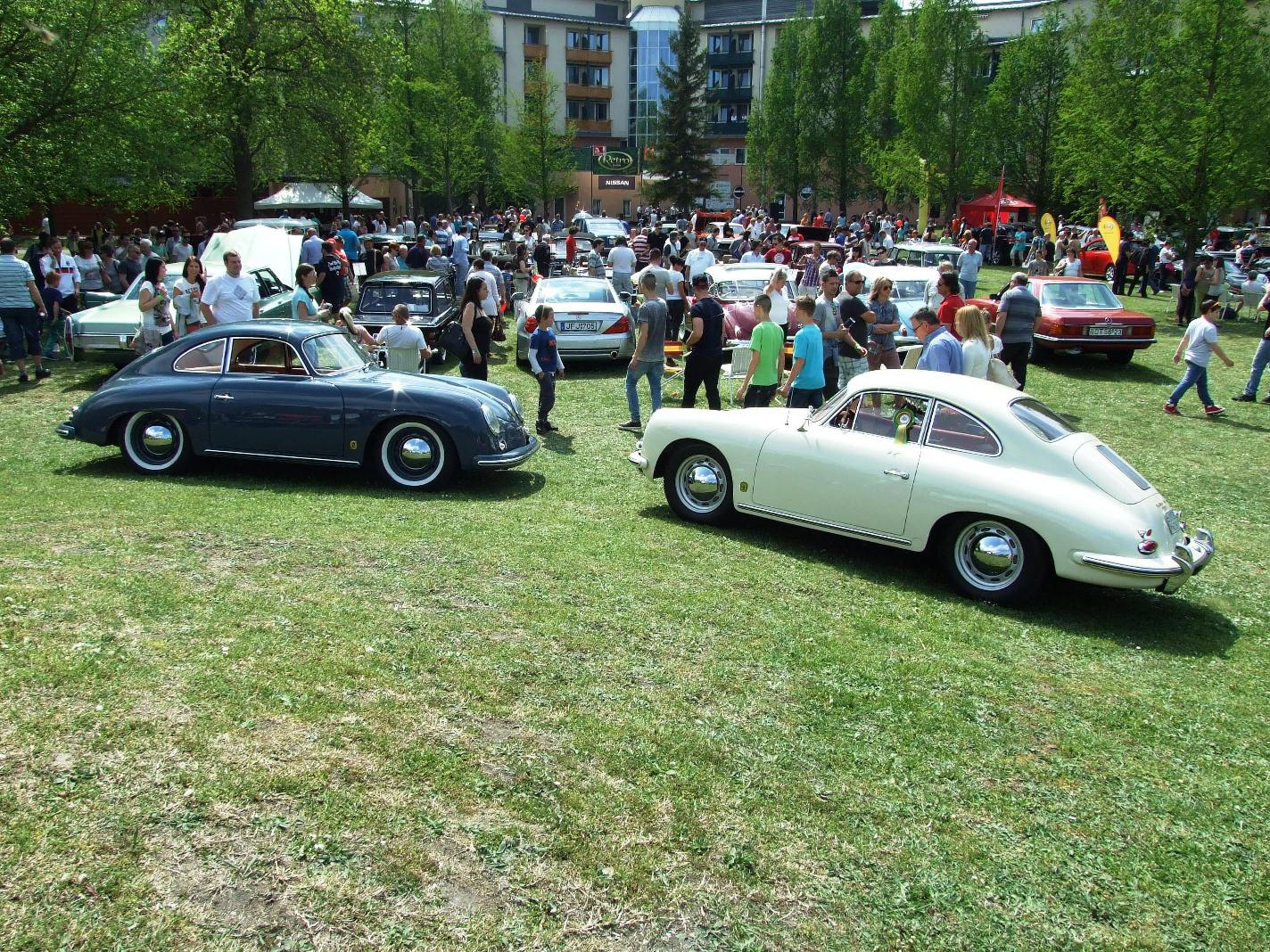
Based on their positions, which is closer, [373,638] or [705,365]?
[373,638]

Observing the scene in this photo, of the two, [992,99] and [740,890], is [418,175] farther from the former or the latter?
[740,890]

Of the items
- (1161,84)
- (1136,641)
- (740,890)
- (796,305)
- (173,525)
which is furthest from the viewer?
(1161,84)

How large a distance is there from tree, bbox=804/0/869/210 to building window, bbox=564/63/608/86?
104 ft

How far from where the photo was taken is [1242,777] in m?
4.49

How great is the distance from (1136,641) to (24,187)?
1748 centimetres

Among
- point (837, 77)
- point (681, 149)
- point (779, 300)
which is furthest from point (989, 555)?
point (681, 149)

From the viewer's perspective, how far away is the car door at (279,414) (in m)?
8.77

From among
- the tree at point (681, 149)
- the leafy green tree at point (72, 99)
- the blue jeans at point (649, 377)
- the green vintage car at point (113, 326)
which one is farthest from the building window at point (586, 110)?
the blue jeans at point (649, 377)

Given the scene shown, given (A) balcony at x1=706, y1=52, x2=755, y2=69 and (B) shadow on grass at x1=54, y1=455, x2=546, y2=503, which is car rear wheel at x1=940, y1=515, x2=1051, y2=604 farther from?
(A) balcony at x1=706, y1=52, x2=755, y2=69

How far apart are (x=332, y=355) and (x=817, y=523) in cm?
480

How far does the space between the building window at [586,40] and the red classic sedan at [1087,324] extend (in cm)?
7161

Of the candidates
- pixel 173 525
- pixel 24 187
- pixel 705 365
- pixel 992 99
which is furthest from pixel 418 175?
pixel 173 525

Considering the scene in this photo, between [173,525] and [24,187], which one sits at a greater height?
[24,187]

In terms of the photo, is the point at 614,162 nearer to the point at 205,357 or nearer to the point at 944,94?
the point at 944,94
